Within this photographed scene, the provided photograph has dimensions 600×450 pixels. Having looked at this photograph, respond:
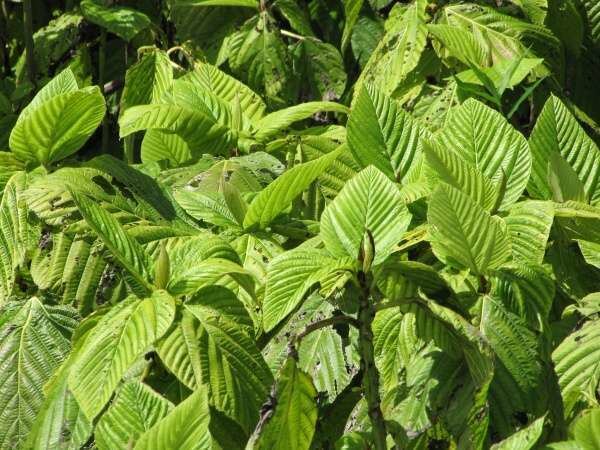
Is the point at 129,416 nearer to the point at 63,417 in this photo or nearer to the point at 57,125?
the point at 63,417

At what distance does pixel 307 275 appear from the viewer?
1.32 meters

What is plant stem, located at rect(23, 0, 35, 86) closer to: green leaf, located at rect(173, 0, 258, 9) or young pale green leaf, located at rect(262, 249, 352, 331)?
green leaf, located at rect(173, 0, 258, 9)

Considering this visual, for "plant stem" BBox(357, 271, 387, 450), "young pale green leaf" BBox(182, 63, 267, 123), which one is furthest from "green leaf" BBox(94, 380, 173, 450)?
"young pale green leaf" BBox(182, 63, 267, 123)

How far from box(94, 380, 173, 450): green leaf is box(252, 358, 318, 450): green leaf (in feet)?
0.41

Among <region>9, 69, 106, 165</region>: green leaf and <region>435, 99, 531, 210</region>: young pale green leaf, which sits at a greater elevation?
<region>435, 99, 531, 210</region>: young pale green leaf

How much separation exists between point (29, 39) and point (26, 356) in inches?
53.2

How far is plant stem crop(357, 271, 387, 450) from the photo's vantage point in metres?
1.30

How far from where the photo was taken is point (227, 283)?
4.89 feet

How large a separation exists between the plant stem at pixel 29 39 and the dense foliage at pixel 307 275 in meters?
0.78

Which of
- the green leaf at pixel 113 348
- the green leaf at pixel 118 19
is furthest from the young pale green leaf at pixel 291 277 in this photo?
the green leaf at pixel 118 19

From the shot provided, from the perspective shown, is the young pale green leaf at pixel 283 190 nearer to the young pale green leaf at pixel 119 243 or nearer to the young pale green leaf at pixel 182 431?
the young pale green leaf at pixel 119 243

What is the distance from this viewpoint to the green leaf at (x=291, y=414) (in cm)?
126

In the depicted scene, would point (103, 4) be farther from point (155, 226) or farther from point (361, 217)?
point (361, 217)

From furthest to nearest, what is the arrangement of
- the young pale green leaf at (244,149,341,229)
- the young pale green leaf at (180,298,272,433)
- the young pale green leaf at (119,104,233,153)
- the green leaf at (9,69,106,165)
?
the young pale green leaf at (119,104,233,153) → the green leaf at (9,69,106,165) → the young pale green leaf at (244,149,341,229) → the young pale green leaf at (180,298,272,433)
